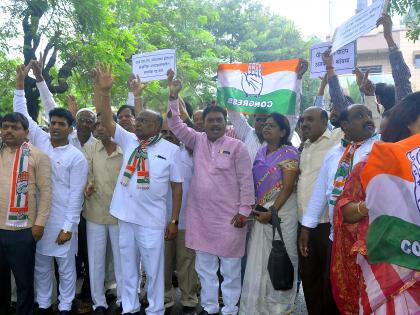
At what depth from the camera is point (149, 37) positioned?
16031 mm

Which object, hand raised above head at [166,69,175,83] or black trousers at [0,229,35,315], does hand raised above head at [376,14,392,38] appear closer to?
hand raised above head at [166,69,175,83]

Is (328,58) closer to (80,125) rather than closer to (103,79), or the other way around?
(103,79)

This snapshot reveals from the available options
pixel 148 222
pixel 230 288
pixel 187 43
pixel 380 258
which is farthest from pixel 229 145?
pixel 187 43

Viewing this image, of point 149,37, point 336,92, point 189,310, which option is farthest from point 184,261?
point 149,37

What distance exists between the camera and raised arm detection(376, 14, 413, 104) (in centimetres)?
420

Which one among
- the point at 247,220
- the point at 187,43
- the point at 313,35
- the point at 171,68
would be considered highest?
the point at 313,35

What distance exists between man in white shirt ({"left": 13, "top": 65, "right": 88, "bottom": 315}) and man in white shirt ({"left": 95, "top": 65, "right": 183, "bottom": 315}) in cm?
38

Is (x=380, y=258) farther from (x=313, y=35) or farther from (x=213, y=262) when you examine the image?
(x=313, y=35)

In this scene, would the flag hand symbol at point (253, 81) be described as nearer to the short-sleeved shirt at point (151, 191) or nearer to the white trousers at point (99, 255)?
the short-sleeved shirt at point (151, 191)

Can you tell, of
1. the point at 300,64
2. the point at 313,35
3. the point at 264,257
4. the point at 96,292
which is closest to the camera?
the point at 264,257

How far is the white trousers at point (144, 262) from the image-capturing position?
174 inches

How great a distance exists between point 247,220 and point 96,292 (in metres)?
1.64

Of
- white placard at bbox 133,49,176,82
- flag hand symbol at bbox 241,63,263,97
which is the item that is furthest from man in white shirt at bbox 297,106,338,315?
white placard at bbox 133,49,176,82

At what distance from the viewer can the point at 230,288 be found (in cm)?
457
